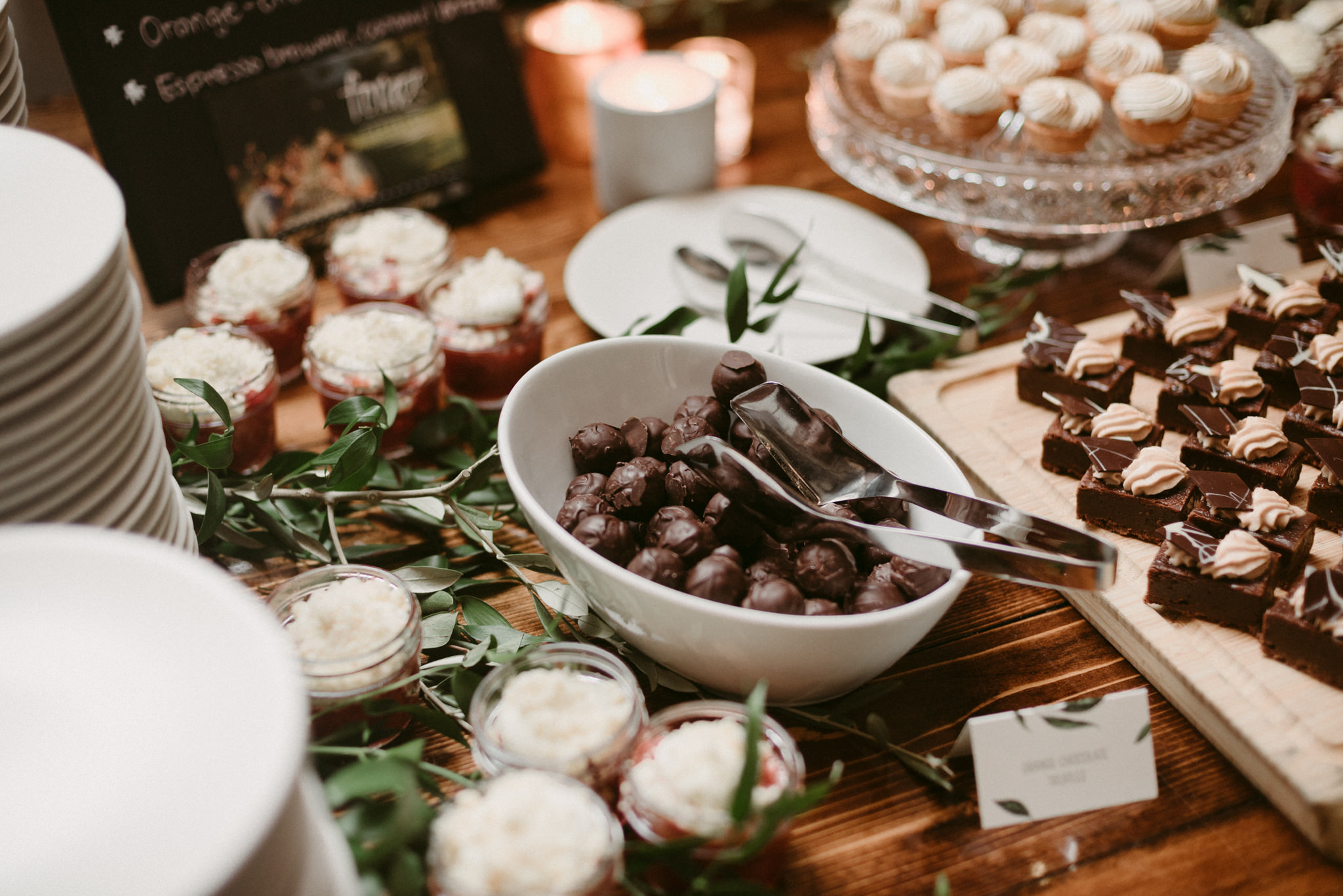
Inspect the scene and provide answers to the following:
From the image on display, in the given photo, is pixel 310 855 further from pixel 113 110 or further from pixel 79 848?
pixel 113 110

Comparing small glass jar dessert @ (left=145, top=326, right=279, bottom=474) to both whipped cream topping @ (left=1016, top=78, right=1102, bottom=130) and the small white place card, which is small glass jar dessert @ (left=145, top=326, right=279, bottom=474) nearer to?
the small white place card

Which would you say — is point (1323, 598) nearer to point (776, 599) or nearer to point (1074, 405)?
point (1074, 405)

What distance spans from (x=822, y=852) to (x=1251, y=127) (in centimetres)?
157

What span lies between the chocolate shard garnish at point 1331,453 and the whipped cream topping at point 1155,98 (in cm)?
68

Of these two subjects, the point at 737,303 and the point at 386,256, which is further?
the point at 386,256

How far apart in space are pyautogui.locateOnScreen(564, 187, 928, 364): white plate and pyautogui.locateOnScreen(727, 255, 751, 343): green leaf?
15 centimetres

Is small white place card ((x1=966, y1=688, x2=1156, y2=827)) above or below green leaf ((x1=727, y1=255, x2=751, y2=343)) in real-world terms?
below

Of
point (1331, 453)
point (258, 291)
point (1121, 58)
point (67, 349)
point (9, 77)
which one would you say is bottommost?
point (1331, 453)

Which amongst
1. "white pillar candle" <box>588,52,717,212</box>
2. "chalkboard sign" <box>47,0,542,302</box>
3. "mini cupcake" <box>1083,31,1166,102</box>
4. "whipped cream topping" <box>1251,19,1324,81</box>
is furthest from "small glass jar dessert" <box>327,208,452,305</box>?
"whipped cream topping" <box>1251,19,1324,81</box>

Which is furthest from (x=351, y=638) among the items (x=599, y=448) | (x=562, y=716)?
(x=599, y=448)

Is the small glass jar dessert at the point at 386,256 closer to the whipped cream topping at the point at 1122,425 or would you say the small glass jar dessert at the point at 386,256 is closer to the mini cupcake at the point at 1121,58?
the whipped cream topping at the point at 1122,425

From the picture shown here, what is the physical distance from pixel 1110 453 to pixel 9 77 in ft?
4.80

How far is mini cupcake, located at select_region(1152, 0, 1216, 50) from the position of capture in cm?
194

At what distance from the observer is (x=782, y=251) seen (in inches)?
76.5
